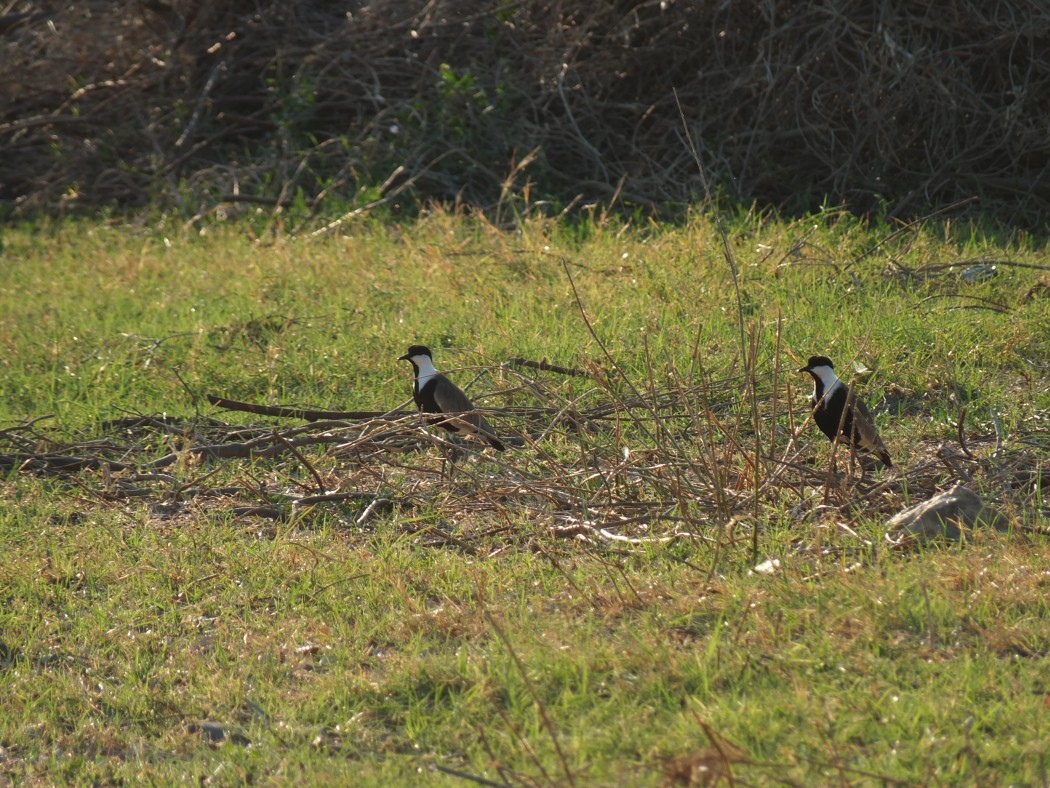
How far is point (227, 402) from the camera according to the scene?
585 centimetres

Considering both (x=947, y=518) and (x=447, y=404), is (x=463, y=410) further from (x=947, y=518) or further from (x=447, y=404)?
(x=947, y=518)

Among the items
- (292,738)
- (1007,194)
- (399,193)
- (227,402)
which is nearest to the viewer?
(292,738)

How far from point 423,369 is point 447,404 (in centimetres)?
42

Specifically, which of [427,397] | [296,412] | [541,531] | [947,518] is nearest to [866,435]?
[947,518]

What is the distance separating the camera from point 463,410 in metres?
5.59

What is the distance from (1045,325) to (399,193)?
485cm

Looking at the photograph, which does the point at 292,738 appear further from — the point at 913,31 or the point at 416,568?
the point at 913,31

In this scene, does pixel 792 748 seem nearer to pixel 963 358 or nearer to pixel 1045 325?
pixel 963 358

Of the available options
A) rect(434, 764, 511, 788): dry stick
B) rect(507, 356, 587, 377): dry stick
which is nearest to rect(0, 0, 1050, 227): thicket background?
rect(507, 356, 587, 377): dry stick

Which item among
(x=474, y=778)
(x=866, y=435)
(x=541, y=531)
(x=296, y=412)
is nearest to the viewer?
(x=474, y=778)

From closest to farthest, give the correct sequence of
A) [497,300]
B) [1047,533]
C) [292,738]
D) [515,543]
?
[292,738] → [1047,533] → [515,543] → [497,300]

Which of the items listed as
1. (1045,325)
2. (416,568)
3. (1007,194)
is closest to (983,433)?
(1045,325)

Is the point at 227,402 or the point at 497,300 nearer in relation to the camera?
the point at 227,402

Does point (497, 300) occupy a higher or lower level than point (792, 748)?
lower
